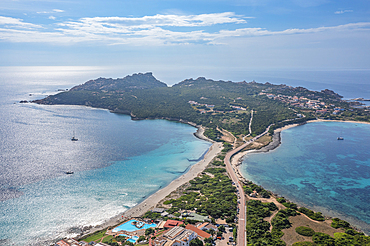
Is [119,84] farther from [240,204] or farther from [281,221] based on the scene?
[281,221]

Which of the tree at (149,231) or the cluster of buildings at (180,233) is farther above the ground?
the cluster of buildings at (180,233)

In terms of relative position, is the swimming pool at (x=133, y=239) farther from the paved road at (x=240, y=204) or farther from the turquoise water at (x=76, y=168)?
the paved road at (x=240, y=204)

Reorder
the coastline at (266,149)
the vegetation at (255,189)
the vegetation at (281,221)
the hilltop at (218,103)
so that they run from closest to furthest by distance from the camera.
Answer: the vegetation at (281,221) < the vegetation at (255,189) < the coastline at (266,149) < the hilltop at (218,103)

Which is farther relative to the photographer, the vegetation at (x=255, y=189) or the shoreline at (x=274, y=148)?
the vegetation at (x=255, y=189)

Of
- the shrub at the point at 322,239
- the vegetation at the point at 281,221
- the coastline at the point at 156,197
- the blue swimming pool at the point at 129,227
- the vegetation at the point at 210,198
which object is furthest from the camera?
the vegetation at the point at 210,198

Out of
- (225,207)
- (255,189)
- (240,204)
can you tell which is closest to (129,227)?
(225,207)

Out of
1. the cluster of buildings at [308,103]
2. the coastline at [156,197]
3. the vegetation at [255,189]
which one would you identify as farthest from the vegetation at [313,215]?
the cluster of buildings at [308,103]

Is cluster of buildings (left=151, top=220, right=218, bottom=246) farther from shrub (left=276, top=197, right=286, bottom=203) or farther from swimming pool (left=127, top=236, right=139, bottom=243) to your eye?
shrub (left=276, top=197, right=286, bottom=203)

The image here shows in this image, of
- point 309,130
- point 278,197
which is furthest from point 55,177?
point 309,130
